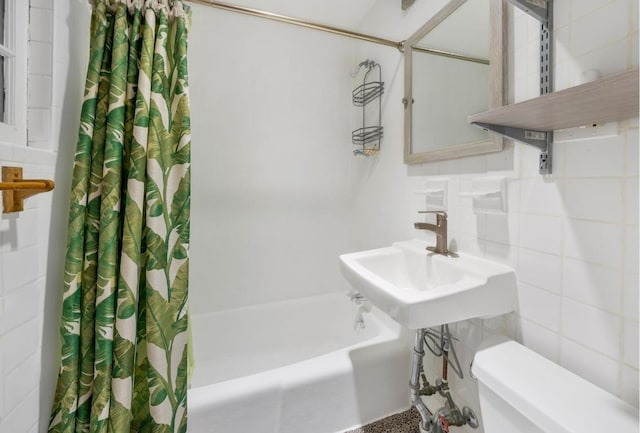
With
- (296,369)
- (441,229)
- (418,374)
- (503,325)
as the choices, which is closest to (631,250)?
(503,325)

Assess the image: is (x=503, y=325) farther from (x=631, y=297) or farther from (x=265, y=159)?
(x=265, y=159)

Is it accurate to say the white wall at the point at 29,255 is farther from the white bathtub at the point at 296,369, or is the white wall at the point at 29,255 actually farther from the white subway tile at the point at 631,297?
the white subway tile at the point at 631,297

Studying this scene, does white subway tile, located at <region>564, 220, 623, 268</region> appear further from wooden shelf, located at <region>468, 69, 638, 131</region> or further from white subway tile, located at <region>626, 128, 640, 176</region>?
wooden shelf, located at <region>468, 69, 638, 131</region>

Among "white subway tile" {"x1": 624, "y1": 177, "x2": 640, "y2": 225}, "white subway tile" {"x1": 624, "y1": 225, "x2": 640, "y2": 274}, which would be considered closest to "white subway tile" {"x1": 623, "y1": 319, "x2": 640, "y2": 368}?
"white subway tile" {"x1": 624, "y1": 225, "x2": 640, "y2": 274}

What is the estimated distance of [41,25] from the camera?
0.84 m

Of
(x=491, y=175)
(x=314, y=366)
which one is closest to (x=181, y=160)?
(x=314, y=366)

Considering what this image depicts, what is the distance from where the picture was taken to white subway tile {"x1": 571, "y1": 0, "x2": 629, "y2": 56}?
651 millimetres

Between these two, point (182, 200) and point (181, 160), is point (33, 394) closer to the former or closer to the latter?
point (182, 200)

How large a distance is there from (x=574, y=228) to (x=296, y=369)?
1.05 meters

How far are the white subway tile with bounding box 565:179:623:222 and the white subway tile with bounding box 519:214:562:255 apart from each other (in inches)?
2.2

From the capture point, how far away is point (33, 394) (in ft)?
2.70

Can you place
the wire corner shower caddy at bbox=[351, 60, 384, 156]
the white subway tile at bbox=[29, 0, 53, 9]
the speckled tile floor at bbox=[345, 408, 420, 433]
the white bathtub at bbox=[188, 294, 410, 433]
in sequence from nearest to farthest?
the white subway tile at bbox=[29, 0, 53, 9] < the white bathtub at bbox=[188, 294, 410, 433] < the speckled tile floor at bbox=[345, 408, 420, 433] < the wire corner shower caddy at bbox=[351, 60, 384, 156]

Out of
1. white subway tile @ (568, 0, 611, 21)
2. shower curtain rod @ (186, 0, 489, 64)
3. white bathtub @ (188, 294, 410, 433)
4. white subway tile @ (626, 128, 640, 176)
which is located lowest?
white bathtub @ (188, 294, 410, 433)

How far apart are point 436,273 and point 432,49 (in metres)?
1.00
